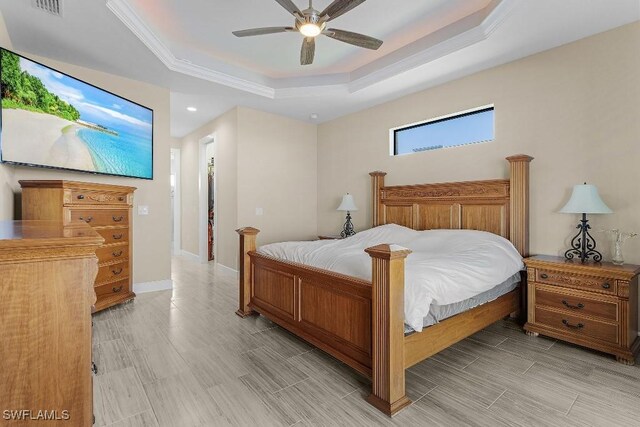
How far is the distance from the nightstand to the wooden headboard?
452 mm

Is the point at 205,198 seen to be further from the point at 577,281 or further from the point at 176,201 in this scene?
the point at 577,281

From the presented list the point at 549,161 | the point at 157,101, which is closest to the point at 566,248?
the point at 549,161

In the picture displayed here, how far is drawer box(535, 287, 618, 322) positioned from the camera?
2.35 meters

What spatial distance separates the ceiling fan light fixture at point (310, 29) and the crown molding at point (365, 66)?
145 cm

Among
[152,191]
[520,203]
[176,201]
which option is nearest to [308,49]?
[520,203]

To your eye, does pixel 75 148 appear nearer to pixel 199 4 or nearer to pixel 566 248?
pixel 199 4

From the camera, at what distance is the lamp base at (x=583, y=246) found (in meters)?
2.69

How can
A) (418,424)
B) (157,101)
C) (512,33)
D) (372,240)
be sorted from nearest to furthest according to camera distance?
(418,424) → (512,33) → (372,240) → (157,101)

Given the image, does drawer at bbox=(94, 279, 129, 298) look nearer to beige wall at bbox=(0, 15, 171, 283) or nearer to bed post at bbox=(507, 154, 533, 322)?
beige wall at bbox=(0, 15, 171, 283)

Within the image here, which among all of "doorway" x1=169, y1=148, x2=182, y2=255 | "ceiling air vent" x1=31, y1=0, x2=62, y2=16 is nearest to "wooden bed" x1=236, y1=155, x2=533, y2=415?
"ceiling air vent" x1=31, y1=0, x2=62, y2=16

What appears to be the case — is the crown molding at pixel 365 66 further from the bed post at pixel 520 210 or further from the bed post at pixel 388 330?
the bed post at pixel 388 330

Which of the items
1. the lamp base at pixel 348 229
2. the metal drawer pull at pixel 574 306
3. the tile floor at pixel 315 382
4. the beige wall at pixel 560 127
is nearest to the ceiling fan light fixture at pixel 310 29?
the beige wall at pixel 560 127

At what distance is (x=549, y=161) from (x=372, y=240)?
1.94m

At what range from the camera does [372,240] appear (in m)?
3.59
